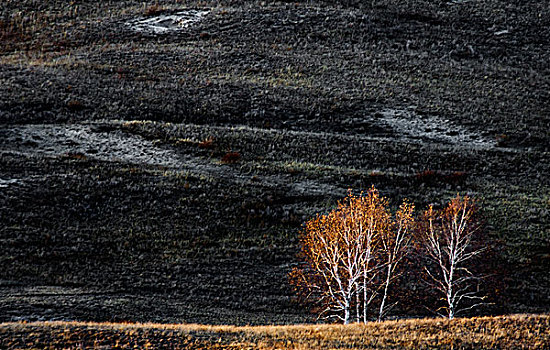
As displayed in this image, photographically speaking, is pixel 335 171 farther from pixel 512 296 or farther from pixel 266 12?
pixel 266 12

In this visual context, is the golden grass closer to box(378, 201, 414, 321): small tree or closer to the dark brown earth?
box(378, 201, 414, 321): small tree

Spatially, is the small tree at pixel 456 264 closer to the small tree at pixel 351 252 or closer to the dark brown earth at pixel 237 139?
the small tree at pixel 351 252

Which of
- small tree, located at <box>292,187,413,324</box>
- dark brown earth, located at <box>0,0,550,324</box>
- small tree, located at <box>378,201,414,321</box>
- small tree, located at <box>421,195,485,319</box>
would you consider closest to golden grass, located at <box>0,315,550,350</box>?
small tree, located at <box>292,187,413,324</box>

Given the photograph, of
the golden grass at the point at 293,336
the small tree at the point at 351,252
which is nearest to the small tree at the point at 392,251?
the small tree at the point at 351,252

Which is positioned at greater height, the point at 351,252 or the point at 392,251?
the point at 351,252

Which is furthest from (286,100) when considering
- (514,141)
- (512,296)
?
(512,296)

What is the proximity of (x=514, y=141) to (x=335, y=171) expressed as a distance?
20071 millimetres

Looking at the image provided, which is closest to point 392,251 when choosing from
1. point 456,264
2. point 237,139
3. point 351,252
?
point 456,264

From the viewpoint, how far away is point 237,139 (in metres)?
53.2

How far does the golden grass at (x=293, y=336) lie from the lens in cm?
1883

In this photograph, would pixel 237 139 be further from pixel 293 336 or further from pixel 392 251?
pixel 293 336

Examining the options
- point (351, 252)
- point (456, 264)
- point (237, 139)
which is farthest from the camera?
point (237, 139)

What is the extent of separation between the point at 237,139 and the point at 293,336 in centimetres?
3424

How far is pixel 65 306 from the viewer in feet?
92.1
